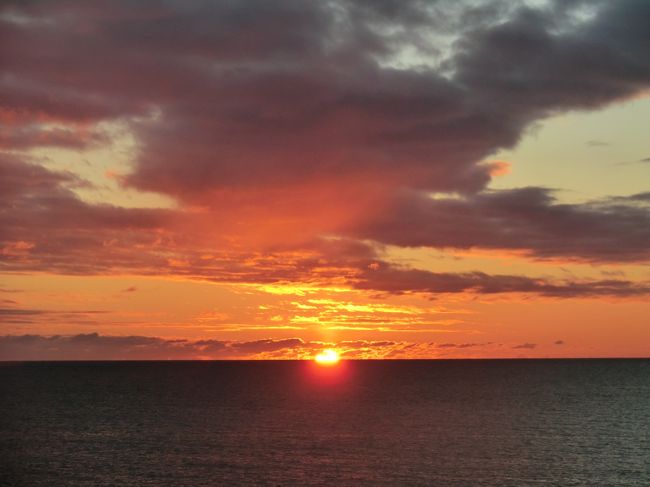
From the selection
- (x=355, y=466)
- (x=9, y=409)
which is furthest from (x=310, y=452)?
(x=9, y=409)

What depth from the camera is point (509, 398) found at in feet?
630

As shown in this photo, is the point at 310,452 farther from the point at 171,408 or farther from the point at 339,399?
the point at 339,399

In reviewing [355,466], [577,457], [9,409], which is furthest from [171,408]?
[577,457]

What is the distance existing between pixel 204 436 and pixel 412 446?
32.2m

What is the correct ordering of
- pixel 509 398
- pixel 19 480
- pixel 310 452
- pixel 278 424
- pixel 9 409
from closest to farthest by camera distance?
pixel 19 480 → pixel 310 452 → pixel 278 424 → pixel 9 409 → pixel 509 398

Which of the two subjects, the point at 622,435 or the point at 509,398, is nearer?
the point at 622,435

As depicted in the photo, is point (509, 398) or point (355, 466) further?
point (509, 398)

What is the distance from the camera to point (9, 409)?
162 meters

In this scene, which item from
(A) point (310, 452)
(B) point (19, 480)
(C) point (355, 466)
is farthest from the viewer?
(A) point (310, 452)

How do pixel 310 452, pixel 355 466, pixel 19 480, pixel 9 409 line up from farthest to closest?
pixel 9 409
pixel 310 452
pixel 355 466
pixel 19 480

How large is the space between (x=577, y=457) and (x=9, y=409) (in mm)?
122515

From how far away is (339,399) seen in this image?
7643 inches

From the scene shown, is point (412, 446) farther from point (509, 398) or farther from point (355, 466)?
point (509, 398)

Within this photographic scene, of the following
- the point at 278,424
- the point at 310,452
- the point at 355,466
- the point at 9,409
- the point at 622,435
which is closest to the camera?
the point at 355,466
